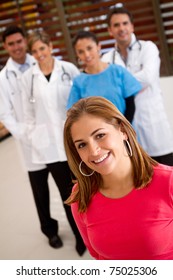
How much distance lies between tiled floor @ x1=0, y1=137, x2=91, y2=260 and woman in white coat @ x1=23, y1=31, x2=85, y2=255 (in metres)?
0.22

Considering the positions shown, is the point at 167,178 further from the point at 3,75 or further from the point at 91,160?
the point at 3,75

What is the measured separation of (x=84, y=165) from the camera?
1.40 metres

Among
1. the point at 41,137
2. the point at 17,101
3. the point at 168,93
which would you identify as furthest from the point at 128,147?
the point at 168,93

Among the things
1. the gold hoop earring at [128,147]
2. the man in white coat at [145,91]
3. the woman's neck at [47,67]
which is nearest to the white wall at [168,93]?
the man in white coat at [145,91]

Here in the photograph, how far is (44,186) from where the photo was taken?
9.96 ft

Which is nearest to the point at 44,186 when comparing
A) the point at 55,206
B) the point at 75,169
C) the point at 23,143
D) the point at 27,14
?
the point at 23,143

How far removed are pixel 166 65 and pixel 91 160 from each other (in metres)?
4.44

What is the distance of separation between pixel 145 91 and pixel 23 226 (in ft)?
5.06

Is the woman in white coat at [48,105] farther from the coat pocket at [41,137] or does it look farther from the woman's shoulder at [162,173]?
the woman's shoulder at [162,173]

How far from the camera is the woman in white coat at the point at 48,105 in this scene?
264cm

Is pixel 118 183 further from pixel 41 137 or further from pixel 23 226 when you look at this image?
pixel 23 226

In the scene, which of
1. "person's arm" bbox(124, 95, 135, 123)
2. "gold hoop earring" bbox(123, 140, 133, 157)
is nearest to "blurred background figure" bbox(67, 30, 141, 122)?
"person's arm" bbox(124, 95, 135, 123)

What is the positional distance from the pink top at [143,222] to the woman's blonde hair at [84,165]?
0.13 ft

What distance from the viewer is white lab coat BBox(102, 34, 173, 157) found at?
8.70ft
